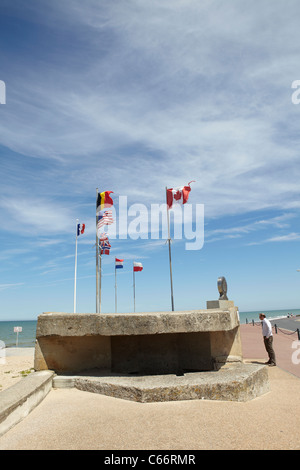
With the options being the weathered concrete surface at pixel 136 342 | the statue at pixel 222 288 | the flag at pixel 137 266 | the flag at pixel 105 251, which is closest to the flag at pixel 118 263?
the flag at pixel 137 266

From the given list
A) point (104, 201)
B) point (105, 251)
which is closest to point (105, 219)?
point (104, 201)

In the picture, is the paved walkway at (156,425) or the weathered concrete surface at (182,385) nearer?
the paved walkway at (156,425)

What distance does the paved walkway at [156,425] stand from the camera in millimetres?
3193

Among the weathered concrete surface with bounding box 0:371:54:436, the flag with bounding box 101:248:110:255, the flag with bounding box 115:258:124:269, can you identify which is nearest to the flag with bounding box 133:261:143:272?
the flag with bounding box 115:258:124:269

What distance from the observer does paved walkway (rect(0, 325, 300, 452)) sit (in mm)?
3193

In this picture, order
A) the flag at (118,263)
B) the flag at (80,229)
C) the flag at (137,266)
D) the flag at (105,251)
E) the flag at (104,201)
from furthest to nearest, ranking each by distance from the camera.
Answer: the flag at (118,263) < the flag at (137,266) < the flag at (80,229) < the flag at (105,251) < the flag at (104,201)

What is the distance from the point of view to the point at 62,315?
19.2ft

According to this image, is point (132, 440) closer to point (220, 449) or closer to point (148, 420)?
point (148, 420)

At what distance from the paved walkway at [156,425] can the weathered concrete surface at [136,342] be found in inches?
43.3

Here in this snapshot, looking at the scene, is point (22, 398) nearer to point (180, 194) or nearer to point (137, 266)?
point (180, 194)

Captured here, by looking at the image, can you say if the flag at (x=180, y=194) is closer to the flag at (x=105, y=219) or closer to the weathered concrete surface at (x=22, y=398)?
the flag at (x=105, y=219)
